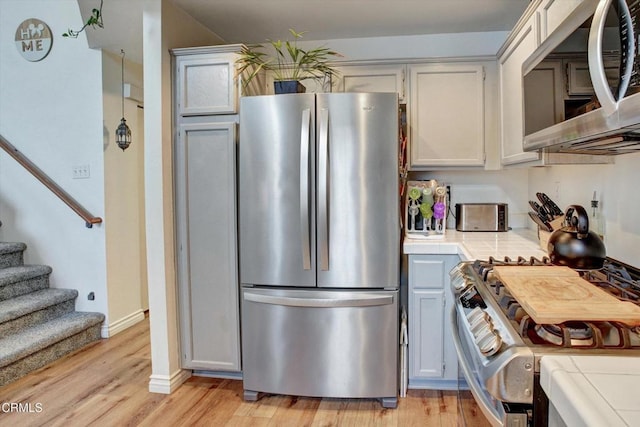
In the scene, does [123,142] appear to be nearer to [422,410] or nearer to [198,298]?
[198,298]

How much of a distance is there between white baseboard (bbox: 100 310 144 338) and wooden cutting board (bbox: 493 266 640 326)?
10.3ft

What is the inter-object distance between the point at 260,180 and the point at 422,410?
61.1 inches

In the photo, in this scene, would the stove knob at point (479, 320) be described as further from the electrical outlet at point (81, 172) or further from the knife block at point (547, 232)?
the electrical outlet at point (81, 172)

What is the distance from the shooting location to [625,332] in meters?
0.99

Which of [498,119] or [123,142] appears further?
[123,142]

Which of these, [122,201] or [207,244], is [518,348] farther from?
[122,201]

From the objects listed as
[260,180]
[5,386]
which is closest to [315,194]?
[260,180]

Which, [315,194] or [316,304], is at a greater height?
[315,194]

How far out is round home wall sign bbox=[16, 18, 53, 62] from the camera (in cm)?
345

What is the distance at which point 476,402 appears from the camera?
48.8 inches

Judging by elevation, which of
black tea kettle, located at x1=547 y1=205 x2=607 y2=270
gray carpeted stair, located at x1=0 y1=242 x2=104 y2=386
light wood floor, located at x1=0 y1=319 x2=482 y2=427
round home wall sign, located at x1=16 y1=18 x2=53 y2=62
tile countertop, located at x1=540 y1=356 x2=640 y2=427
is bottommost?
light wood floor, located at x1=0 y1=319 x2=482 y2=427

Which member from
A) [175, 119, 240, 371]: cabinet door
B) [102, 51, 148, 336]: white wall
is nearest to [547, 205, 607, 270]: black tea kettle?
[175, 119, 240, 371]: cabinet door

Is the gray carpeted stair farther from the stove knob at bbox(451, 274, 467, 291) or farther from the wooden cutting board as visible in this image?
the wooden cutting board

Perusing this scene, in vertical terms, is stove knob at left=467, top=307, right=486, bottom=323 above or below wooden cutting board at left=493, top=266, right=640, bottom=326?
below
